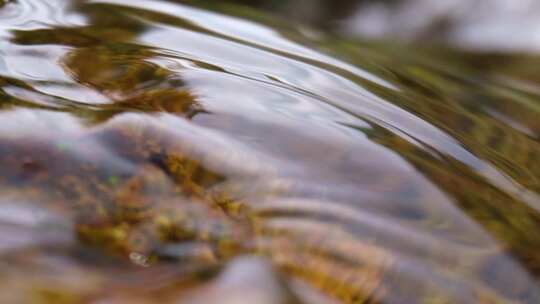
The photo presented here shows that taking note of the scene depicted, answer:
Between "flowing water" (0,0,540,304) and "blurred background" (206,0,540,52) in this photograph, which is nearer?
"flowing water" (0,0,540,304)

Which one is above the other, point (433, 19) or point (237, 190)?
point (433, 19)

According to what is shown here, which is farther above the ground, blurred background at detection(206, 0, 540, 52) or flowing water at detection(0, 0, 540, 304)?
blurred background at detection(206, 0, 540, 52)

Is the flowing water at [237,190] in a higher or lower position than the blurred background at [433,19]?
lower

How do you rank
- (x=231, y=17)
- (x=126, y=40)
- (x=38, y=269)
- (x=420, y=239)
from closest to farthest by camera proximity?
(x=38, y=269)
(x=420, y=239)
(x=126, y=40)
(x=231, y=17)

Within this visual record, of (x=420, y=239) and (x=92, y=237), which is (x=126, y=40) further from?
(x=420, y=239)

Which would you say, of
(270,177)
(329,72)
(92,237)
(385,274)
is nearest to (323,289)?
(385,274)

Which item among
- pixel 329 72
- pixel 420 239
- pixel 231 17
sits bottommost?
pixel 420 239

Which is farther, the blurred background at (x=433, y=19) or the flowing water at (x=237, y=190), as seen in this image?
the blurred background at (x=433, y=19)

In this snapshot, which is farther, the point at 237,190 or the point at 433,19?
the point at 433,19
